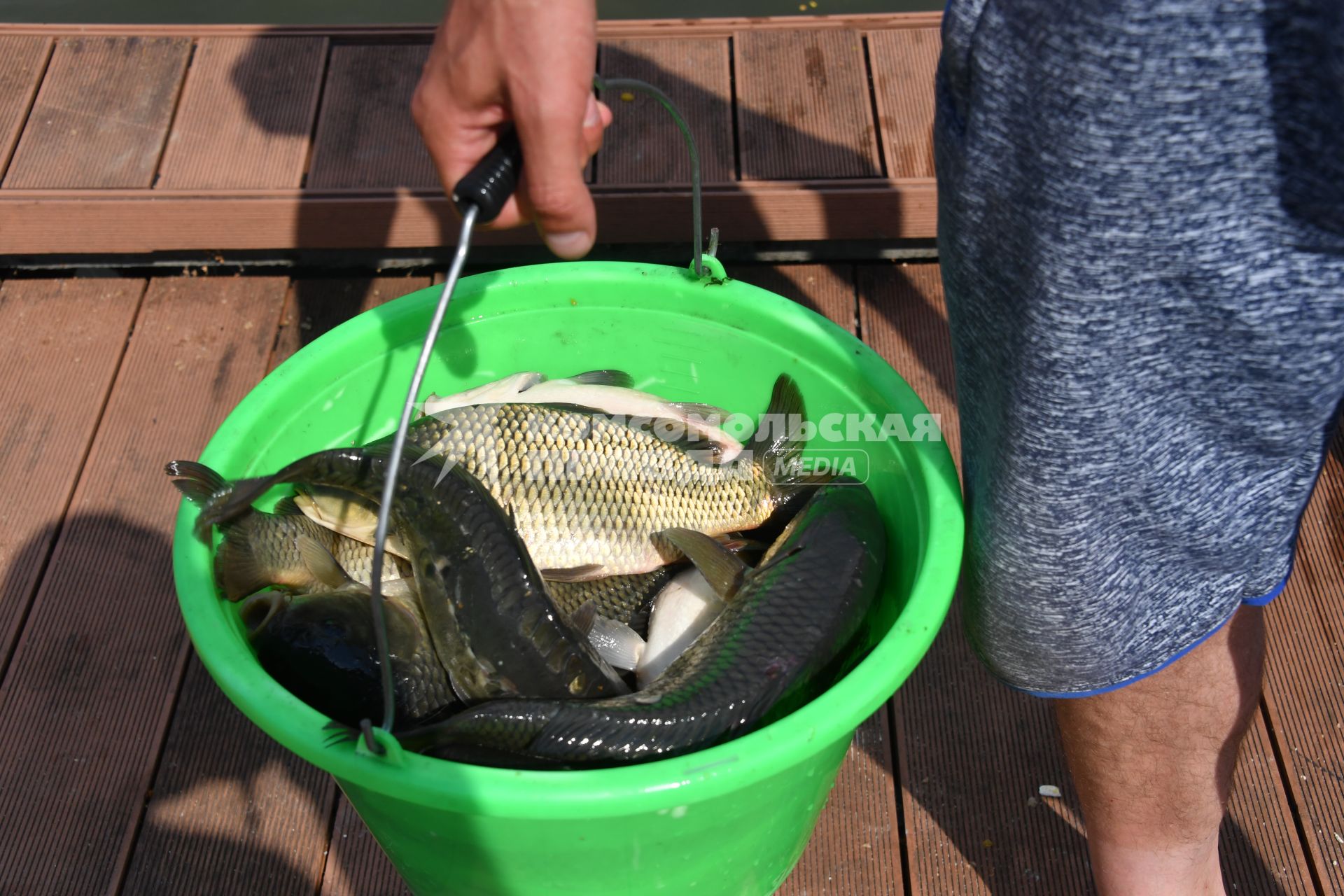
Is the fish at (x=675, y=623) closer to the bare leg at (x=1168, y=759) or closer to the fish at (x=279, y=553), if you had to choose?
the fish at (x=279, y=553)

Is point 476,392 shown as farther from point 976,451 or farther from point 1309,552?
point 1309,552

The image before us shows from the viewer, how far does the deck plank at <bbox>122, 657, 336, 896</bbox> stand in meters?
1.68

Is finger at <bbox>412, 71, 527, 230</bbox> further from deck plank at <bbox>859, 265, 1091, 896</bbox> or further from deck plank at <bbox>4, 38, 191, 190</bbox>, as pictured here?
deck plank at <bbox>4, 38, 191, 190</bbox>

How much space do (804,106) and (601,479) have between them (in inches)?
59.6

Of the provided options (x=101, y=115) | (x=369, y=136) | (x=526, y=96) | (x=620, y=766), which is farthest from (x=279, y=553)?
(x=101, y=115)

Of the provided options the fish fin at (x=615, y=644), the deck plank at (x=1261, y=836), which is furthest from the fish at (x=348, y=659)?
the deck plank at (x=1261, y=836)

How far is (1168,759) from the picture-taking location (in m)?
1.37

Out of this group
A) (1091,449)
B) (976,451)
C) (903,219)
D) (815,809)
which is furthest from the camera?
(903,219)

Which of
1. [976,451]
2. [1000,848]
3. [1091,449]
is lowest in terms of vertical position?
[1000,848]

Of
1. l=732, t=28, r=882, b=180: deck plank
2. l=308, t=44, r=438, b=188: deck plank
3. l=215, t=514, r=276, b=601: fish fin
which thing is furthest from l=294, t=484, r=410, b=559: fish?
l=732, t=28, r=882, b=180: deck plank

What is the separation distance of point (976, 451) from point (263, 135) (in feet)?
7.27

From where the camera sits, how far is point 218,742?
183 centimetres

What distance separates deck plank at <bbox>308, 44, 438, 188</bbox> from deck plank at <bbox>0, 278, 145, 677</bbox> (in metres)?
0.60

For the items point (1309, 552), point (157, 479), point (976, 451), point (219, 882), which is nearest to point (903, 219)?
point (1309, 552)
